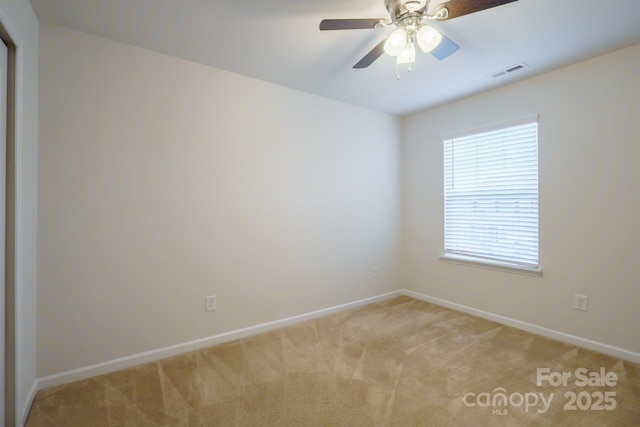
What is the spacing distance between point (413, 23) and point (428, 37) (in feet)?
0.39

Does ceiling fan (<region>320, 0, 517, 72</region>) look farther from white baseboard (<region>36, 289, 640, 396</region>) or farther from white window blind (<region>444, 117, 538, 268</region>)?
white baseboard (<region>36, 289, 640, 396</region>)

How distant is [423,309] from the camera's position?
3.46m

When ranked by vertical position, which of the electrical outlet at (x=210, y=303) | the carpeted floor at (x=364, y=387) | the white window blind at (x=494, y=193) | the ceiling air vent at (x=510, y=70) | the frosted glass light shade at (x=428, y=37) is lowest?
the carpeted floor at (x=364, y=387)

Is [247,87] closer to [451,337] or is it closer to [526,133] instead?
[526,133]

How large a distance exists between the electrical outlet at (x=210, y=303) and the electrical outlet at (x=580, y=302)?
321cm

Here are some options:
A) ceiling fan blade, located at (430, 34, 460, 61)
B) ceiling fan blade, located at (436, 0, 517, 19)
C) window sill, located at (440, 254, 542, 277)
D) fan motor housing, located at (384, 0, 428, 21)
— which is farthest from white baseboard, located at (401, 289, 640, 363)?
fan motor housing, located at (384, 0, 428, 21)

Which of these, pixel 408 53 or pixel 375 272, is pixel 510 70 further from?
pixel 375 272

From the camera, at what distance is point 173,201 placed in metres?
2.40

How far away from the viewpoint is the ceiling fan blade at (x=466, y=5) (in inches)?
55.6

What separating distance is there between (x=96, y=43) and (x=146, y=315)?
208 cm

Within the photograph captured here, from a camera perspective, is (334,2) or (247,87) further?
(247,87)

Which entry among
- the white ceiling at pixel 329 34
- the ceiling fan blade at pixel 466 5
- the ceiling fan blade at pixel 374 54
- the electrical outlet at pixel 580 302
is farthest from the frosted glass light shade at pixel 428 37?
the electrical outlet at pixel 580 302

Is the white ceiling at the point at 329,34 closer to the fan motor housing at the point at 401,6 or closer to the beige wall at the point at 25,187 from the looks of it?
the fan motor housing at the point at 401,6

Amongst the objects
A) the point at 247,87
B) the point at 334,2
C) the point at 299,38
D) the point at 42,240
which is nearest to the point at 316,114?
the point at 247,87
